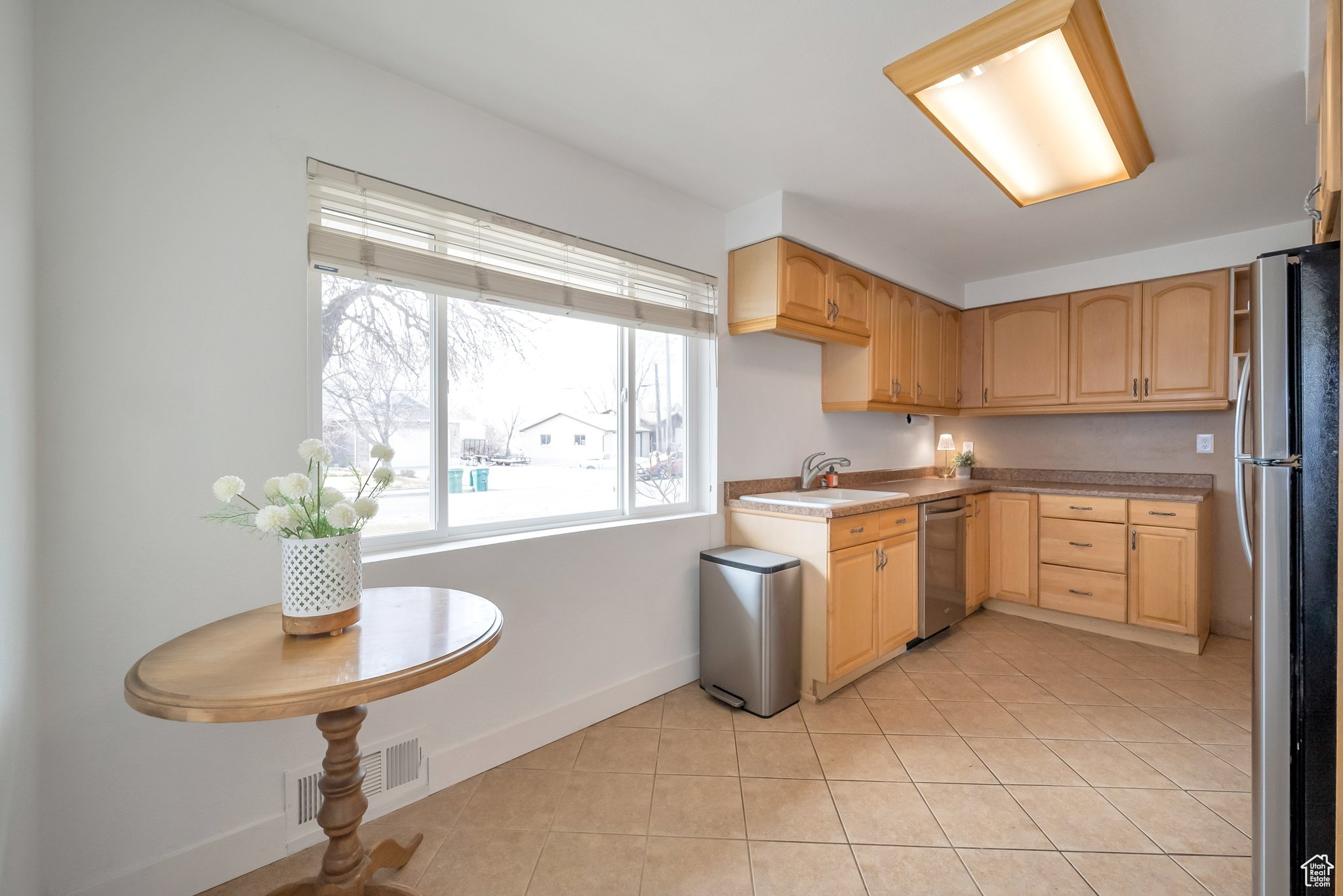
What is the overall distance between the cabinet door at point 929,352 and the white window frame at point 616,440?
1810 millimetres

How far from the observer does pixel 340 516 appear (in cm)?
122

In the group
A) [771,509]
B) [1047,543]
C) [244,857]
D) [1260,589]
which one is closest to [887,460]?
[1047,543]

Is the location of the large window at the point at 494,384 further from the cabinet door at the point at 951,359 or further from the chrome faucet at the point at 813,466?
the cabinet door at the point at 951,359

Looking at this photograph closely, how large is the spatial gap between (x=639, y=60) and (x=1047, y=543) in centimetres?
375

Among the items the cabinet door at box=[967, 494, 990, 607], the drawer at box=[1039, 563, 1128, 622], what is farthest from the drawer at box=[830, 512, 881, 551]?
the drawer at box=[1039, 563, 1128, 622]

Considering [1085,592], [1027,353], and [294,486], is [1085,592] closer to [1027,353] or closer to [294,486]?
[1027,353]

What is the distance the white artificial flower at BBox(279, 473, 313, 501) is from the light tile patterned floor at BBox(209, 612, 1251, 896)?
115 centimetres

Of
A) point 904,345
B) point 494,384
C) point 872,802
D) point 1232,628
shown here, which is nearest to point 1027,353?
point 904,345

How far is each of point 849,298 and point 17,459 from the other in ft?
10.9

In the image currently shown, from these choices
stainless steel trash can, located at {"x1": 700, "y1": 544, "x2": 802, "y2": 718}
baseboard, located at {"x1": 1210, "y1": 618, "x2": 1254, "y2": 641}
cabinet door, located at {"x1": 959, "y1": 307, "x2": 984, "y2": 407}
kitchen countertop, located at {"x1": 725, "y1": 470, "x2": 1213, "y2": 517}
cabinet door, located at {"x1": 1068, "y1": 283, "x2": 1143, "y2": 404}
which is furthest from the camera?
cabinet door, located at {"x1": 959, "y1": 307, "x2": 984, "y2": 407}

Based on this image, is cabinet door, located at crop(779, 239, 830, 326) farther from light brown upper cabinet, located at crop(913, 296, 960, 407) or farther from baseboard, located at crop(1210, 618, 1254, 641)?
baseboard, located at crop(1210, 618, 1254, 641)

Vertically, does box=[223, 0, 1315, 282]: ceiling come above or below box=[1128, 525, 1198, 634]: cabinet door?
above

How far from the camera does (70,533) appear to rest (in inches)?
52.7

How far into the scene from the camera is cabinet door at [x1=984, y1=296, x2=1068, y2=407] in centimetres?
388
